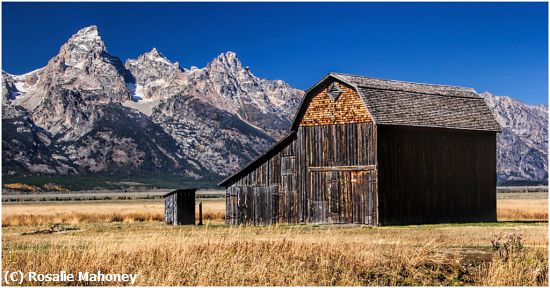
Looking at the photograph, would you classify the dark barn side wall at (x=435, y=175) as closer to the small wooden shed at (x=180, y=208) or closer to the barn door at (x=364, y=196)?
the barn door at (x=364, y=196)

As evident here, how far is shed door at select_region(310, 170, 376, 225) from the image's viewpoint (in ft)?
155

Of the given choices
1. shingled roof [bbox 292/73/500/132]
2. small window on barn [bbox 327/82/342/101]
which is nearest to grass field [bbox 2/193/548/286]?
shingled roof [bbox 292/73/500/132]

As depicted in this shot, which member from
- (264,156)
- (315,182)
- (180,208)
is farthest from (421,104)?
(180,208)

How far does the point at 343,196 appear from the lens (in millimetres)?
48500

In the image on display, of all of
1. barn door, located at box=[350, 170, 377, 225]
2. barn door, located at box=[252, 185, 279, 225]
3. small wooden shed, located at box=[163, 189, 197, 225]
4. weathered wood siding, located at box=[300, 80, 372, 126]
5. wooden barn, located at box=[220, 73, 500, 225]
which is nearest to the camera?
barn door, located at box=[350, 170, 377, 225]

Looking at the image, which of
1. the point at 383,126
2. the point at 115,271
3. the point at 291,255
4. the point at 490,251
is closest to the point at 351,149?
the point at 383,126

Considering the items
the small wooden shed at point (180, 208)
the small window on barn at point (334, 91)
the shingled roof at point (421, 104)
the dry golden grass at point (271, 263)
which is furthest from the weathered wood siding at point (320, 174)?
the dry golden grass at point (271, 263)

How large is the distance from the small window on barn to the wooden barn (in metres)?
0.05

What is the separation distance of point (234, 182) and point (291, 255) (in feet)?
98.9

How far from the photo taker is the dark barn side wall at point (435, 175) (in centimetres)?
4762

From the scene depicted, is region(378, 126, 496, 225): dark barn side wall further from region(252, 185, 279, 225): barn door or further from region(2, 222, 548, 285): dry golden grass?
region(2, 222, 548, 285): dry golden grass

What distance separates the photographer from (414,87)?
5309cm

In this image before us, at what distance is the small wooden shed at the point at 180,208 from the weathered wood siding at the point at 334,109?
8185 mm

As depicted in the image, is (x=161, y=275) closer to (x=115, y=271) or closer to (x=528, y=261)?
(x=115, y=271)
